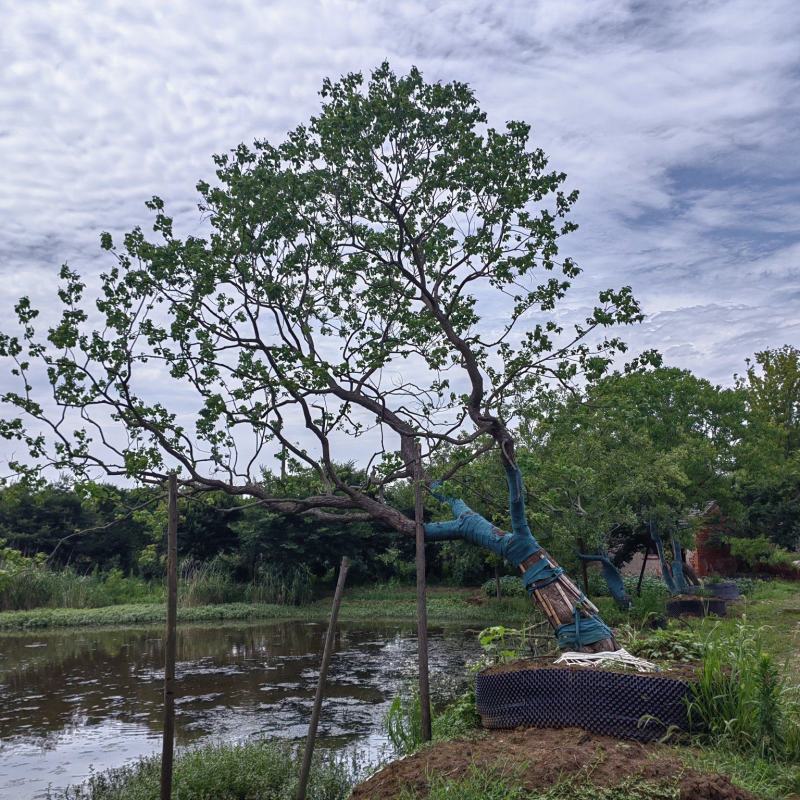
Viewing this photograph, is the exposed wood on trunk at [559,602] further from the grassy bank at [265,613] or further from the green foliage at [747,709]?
the grassy bank at [265,613]

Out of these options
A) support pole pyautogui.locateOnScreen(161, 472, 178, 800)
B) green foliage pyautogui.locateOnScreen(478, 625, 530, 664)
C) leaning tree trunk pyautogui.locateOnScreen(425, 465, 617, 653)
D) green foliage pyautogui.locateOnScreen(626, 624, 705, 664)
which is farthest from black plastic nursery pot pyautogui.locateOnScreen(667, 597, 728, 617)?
support pole pyautogui.locateOnScreen(161, 472, 178, 800)

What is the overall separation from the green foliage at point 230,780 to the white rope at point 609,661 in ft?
6.16

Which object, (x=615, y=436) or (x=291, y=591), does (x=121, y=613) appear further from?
(x=615, y=436)

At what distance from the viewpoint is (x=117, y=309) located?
875 cm

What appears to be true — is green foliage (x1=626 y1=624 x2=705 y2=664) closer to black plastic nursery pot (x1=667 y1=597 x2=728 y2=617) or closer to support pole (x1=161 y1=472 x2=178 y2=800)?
support pole (x1=161 y1=472 x2=178 y2=800)

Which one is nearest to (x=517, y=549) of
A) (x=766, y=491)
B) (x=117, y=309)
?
(x=117, y=309)

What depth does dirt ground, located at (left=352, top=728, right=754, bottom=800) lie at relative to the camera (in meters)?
3.98

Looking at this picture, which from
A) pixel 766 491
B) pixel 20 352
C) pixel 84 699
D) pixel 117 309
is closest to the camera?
pixel 20 352

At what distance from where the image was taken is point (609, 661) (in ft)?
19.0

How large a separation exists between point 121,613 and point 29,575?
2.79 metres

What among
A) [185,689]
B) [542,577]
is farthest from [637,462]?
[185,689]

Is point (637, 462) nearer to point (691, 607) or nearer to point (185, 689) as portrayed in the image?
point (691, 607)

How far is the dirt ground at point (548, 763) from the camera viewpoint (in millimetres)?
3979

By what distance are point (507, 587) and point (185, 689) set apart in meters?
12.6
